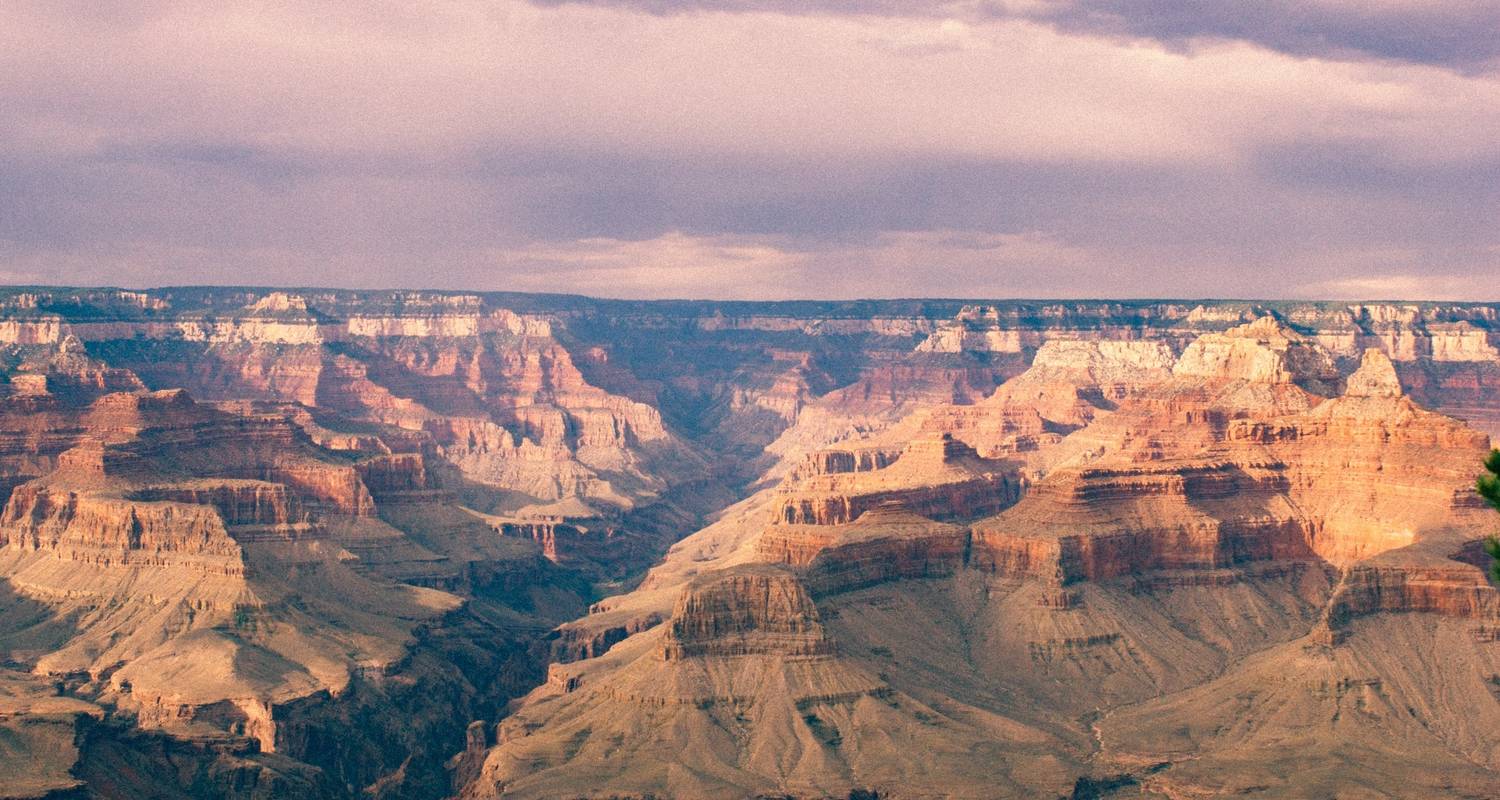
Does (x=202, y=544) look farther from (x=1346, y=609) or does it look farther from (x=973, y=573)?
(x=1346, y=609)

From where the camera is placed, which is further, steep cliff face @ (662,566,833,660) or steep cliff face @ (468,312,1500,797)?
steep cliff face @ (662,566,833,660)

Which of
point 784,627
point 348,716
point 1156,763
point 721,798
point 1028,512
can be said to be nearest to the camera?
point 721,798

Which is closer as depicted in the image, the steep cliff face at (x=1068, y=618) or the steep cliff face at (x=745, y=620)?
the steep cliff face at (x=1068, y=618)

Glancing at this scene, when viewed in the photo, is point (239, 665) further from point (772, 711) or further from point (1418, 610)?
point (1418, 610)

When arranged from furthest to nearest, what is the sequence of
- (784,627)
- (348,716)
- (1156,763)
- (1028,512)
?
(1028,512)
(348,716)
(784,627)
(1156,763)

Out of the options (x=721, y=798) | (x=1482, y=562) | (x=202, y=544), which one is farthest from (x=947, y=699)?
(x=202, y=544)

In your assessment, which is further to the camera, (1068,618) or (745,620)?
(1068,618)

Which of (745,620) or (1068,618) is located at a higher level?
(745,620)

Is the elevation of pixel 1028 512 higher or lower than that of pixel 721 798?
higher

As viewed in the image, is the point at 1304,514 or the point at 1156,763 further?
the point at 1304,514
